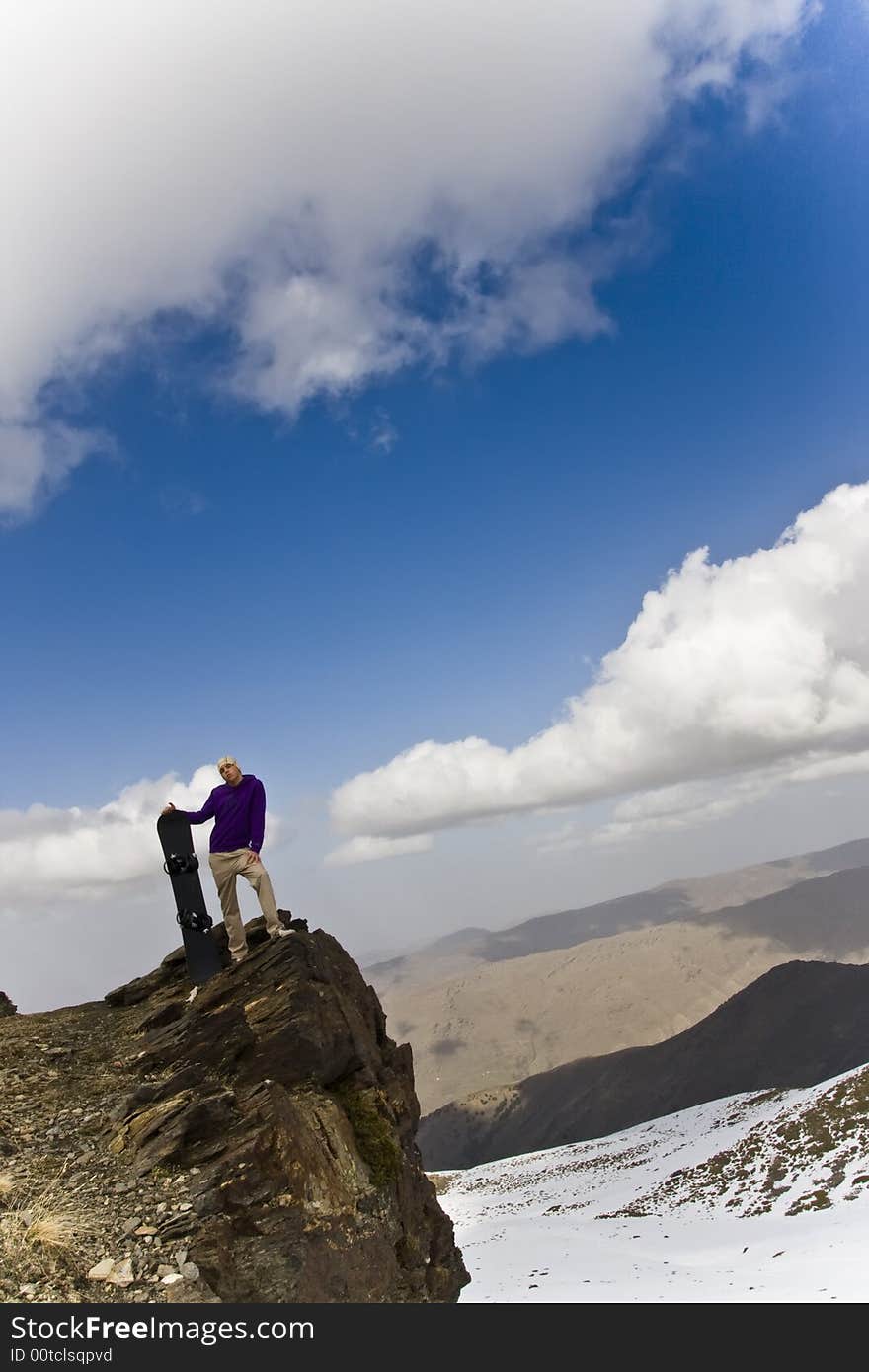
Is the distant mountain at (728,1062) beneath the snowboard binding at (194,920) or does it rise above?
beneath

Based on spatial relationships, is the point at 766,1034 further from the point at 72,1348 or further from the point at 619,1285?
the point at 72,1348

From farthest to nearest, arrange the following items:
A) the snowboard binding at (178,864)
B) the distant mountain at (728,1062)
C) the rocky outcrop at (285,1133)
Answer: the distant mountain at (728,1062)
the snowboard binding at (178,864)
the rocky outcrop at (285,1133)

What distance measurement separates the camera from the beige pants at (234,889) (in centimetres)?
1375

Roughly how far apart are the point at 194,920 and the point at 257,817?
3.43 meters

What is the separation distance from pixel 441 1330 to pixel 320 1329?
1.29m

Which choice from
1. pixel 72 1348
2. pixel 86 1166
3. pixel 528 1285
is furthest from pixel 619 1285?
pixel 72 1348

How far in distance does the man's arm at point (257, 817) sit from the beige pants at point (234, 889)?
0.68 feet

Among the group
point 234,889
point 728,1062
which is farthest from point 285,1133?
point 728,1062

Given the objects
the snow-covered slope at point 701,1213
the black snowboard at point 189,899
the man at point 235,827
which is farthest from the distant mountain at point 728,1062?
the man at point 235,827

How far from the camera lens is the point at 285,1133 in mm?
10797

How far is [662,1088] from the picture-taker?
178 metres

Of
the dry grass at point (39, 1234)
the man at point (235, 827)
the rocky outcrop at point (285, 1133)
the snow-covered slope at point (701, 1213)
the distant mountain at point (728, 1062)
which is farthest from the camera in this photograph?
the distant mountain at point (728, 1062)

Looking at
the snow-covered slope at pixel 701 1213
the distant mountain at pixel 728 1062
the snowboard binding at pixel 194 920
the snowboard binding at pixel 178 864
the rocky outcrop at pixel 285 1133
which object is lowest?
the distant mountain at pixel 728 1062

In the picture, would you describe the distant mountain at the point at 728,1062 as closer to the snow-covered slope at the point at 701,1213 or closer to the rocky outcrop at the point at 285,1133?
the snow-covered slope at the point at 701,1213
